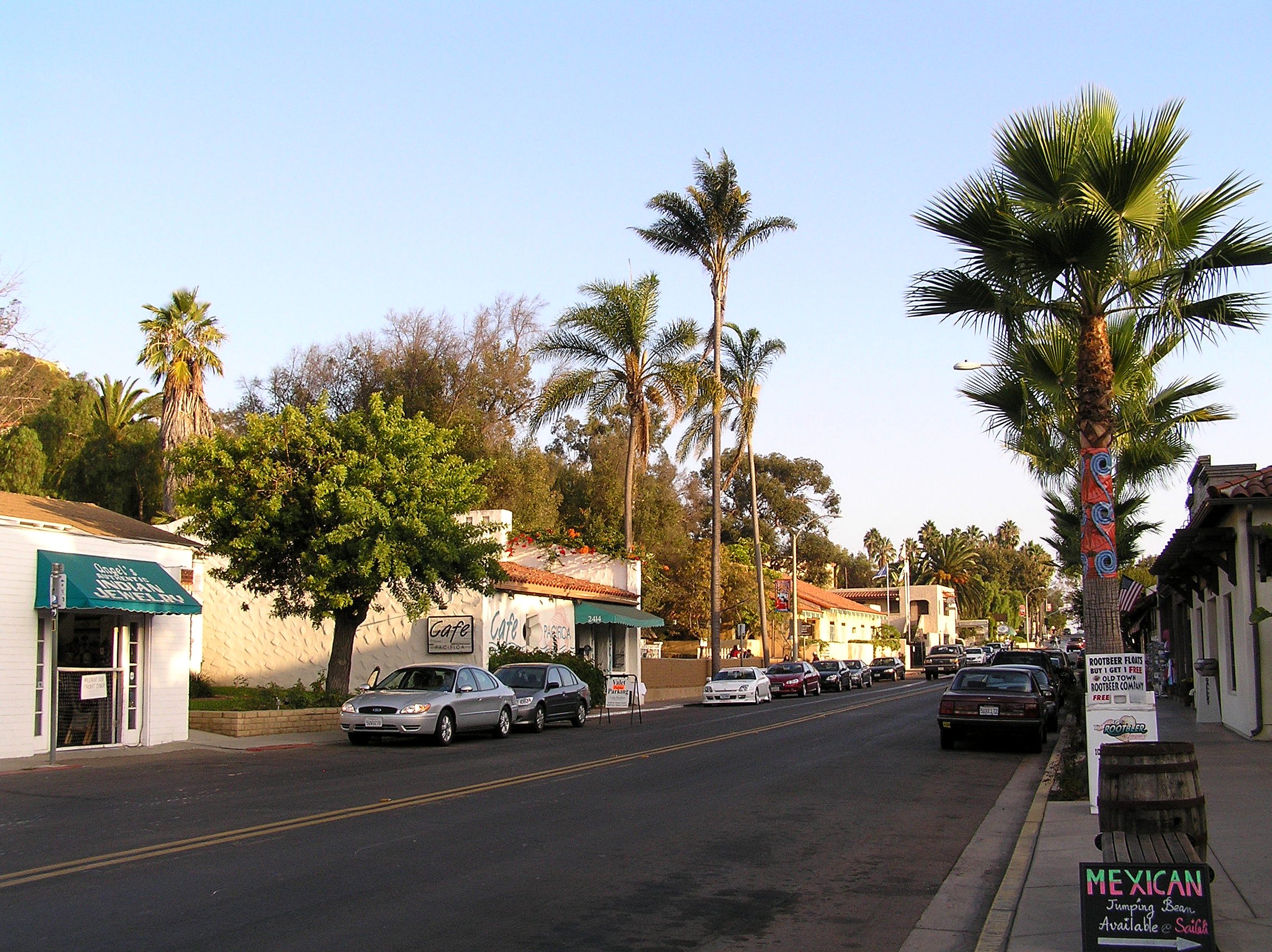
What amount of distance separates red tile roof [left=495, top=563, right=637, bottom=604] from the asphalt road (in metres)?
14.0

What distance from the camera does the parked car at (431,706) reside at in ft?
68.4

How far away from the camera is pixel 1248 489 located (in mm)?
16859

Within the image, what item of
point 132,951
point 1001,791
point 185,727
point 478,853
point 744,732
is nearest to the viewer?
point 132,951

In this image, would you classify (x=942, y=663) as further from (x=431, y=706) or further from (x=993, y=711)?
(x=431, y=706)

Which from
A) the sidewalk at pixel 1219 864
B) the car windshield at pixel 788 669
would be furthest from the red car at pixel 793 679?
the sidewalk at pixel 1219 864

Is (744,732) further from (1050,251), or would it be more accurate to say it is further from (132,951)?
(132,951)

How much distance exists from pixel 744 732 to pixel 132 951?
1816 centimetres

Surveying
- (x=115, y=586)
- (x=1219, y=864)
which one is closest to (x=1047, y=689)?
(x=1219, y=864)

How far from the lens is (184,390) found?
4044 centimetres

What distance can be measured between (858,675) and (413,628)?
27.0 metres

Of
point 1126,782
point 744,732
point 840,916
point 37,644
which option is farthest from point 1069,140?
point 37,644

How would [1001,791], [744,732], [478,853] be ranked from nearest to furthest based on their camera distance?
[478,853]
[1001,791]
[744,732]

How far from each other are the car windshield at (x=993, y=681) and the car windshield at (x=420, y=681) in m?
9.49

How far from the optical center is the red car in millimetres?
43062
